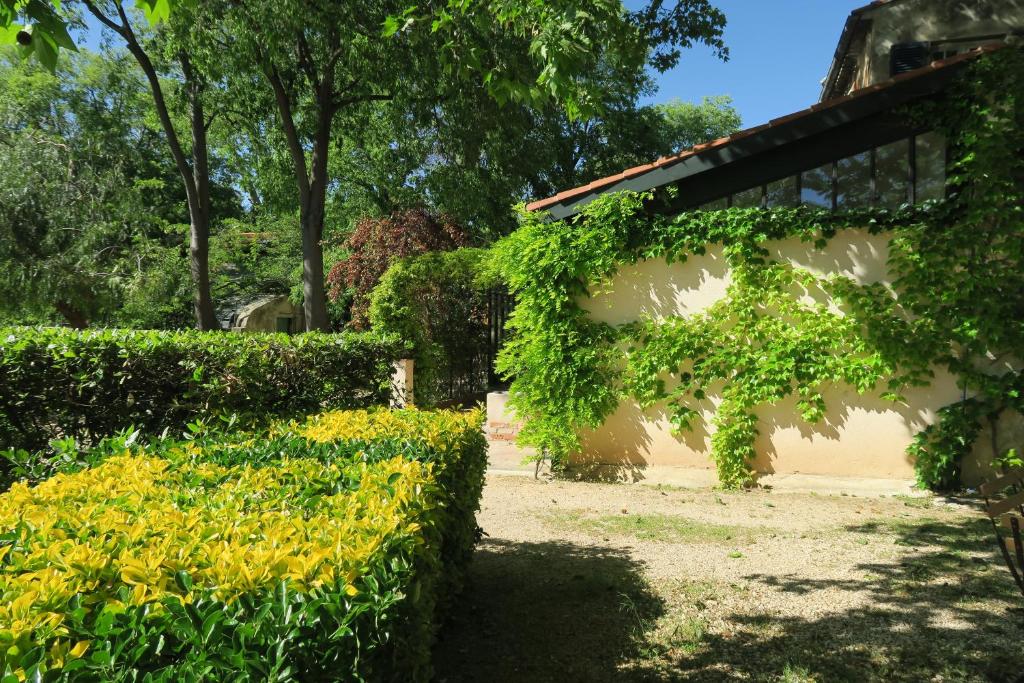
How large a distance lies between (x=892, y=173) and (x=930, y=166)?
0.41 meters

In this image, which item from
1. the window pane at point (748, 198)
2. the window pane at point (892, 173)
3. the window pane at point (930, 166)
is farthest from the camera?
the window pane at point (748, 198)

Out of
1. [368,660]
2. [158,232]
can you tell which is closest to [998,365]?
[368,660]

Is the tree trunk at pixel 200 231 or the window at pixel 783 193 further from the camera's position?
the tree trunk at pixel 200 231

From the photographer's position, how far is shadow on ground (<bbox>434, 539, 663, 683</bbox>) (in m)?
3.71

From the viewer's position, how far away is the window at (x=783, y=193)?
8297mm

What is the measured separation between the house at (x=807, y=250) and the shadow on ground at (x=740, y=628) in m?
2.44

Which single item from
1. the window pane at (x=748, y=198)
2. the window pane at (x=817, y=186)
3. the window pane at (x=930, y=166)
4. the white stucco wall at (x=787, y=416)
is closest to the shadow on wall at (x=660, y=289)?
the white stucco wall at (x=787, y=416)

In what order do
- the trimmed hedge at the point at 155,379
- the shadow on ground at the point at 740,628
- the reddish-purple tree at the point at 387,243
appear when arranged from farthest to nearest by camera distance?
the reddish-purple tree at the point at 387,243
the trimmed hedge at the point at 155,379
the shadow on ground at the point at 740,628

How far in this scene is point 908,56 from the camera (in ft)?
32.9

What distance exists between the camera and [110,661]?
1.44m

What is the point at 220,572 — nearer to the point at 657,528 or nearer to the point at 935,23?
the point at 657,528

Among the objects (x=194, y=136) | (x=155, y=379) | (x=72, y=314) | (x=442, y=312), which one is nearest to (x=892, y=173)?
(x=442, y=312)

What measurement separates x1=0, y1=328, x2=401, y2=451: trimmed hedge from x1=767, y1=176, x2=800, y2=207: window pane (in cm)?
530

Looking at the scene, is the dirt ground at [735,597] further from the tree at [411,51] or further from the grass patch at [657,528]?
the tree at [411,51]
